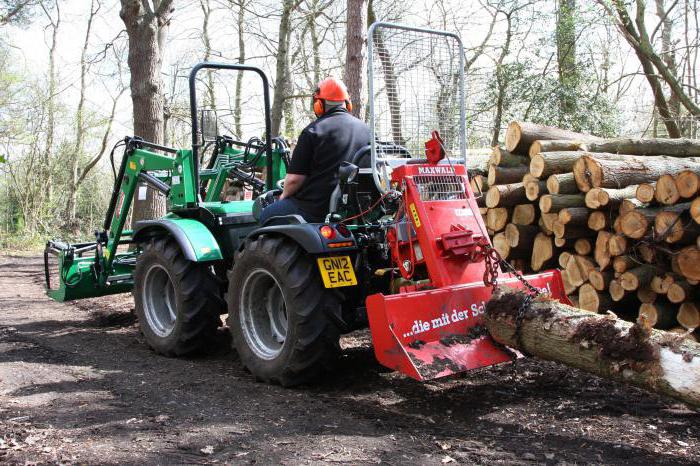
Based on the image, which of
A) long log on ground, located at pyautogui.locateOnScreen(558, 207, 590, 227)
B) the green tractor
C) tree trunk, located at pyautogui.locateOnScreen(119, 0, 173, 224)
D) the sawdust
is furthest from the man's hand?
tree trunk, located at pyautogui.locateOnScreen(119, 0, 173, 224)

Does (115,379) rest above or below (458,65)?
below

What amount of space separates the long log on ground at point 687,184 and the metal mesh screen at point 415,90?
83.7 inches

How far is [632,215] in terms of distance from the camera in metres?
5.88

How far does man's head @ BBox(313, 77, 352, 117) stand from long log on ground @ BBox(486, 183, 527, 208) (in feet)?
9.24

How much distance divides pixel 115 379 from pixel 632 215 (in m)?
4.61

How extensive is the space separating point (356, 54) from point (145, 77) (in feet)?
10.6

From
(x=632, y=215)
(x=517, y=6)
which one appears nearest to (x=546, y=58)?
(x=517, y=6)

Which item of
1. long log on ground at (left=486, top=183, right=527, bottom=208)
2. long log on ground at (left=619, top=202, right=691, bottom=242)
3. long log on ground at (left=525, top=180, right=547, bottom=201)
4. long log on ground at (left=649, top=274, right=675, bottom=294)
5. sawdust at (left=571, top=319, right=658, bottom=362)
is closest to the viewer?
sawdust at (left=571, top=319, right=658, bottom=362)

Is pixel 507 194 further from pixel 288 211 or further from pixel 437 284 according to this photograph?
pixel 437 284

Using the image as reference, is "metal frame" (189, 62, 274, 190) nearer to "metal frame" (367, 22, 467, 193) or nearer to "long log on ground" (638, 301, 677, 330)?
"metal frame" (367, 22, 467, 193)

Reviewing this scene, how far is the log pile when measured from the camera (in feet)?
18.6

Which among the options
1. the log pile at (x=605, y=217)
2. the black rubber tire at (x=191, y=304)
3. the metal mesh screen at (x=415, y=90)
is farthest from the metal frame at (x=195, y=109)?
the log pile at (x=605, y=217)

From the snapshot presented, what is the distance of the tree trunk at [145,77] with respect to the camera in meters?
9.54

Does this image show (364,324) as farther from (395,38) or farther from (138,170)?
(138,170)
